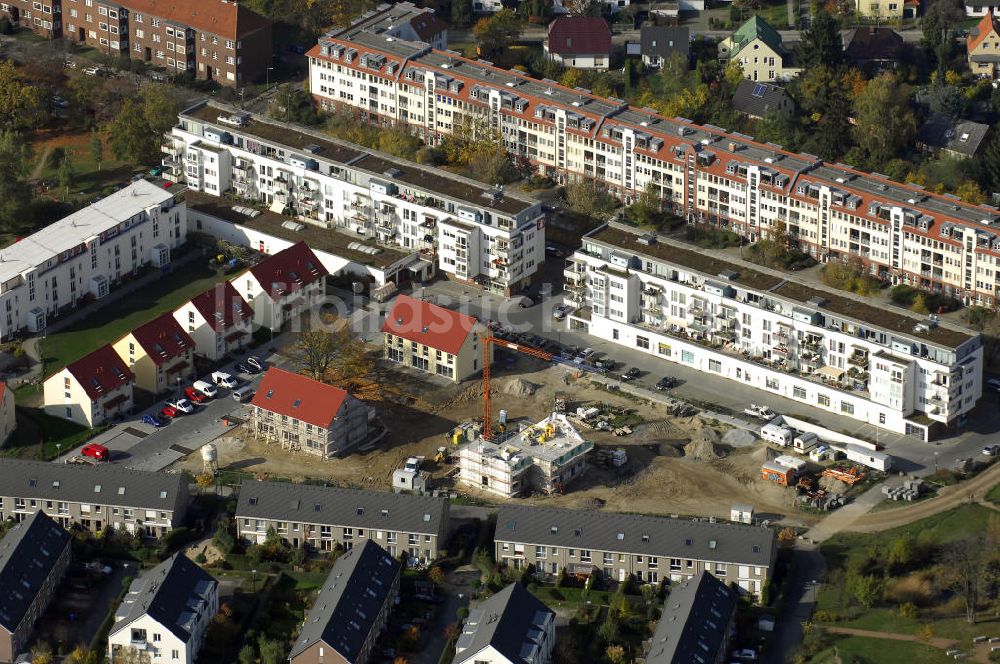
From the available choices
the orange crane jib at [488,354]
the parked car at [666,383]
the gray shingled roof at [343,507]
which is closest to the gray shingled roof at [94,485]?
the gray shingled roof at [343,507]

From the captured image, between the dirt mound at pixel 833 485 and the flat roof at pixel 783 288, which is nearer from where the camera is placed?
the dirt mound at pixel 833 485

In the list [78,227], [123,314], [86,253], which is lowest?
[123,314]

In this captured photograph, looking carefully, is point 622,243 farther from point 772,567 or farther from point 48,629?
point 48,629

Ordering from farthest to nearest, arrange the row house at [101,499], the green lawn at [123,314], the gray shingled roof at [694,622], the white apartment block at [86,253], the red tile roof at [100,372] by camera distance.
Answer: the white apartment block at [86,253], the green lawn at [123,314], the red tile roof at [100,372], the row house at [101,499], the gray shingled roof at [694,622]

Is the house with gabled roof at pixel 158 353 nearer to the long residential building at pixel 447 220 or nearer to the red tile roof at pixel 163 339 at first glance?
the red tile roof at pixel 163 339

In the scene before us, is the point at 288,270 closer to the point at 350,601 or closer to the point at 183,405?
the point at 183,405

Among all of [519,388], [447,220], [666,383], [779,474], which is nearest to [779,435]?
[779,474]

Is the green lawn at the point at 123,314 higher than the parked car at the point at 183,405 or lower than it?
higher

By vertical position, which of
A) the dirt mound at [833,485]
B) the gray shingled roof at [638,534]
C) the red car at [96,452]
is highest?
the gray shingled roof at [638,534]
